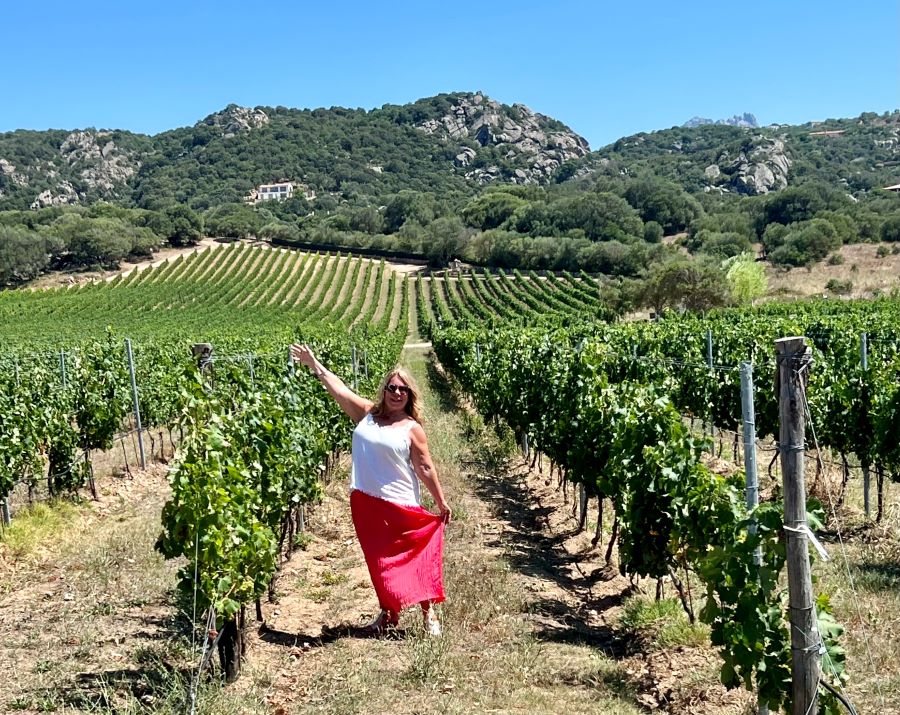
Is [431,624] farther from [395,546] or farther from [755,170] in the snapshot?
[755,170]

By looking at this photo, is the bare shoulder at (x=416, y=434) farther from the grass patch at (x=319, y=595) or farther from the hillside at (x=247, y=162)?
the hillside at (x=247, y=162)

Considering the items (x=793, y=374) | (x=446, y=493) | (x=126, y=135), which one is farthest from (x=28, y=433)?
(x=126, y=135)

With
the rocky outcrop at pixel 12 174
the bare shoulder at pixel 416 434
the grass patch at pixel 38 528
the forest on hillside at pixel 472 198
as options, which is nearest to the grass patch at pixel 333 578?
the bare shoulder at pixel 416 434

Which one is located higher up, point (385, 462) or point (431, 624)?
point (385, 462)

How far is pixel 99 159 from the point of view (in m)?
175

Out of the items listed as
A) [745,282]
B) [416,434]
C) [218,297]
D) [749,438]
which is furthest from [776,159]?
[416,434]

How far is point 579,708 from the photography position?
158 inches

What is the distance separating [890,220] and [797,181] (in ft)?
213

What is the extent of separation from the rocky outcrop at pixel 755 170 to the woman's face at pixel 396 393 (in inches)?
5446

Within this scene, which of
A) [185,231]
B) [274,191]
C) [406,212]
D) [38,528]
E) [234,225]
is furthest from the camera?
[274,191]

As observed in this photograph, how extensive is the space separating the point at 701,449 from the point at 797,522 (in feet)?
7.31

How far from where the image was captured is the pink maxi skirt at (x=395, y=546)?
4750mm

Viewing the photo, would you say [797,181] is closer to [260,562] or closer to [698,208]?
[698,208]

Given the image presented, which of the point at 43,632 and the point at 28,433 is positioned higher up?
the point at 28,433
